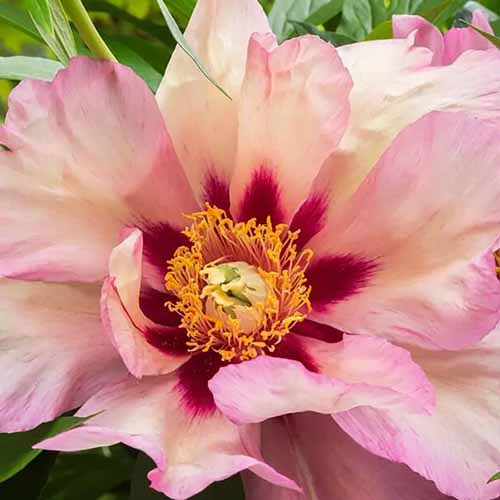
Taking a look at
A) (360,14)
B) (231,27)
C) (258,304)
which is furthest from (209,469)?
(360,14)

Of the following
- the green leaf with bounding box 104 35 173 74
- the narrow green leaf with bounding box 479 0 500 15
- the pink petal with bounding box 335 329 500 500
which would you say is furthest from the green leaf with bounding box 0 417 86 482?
the narrow green leaf with bounding box 479 0 500 15

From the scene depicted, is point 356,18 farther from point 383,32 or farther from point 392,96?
point 392,96

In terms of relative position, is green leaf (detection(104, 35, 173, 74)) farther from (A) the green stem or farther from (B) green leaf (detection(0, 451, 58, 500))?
(B) green leaf (detection(0, 451, 58, 500))

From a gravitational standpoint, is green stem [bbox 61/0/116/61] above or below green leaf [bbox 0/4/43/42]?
above

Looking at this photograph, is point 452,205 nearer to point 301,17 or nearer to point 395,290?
point 395,290

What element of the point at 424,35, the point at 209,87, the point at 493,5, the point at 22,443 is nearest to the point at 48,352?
the point at 22,443

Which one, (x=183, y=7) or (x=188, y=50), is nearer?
(x=188, y=50)

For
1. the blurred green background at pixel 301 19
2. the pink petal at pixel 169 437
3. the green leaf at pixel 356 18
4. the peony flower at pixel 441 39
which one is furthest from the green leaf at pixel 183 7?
the pink petal at pixel 169 437
